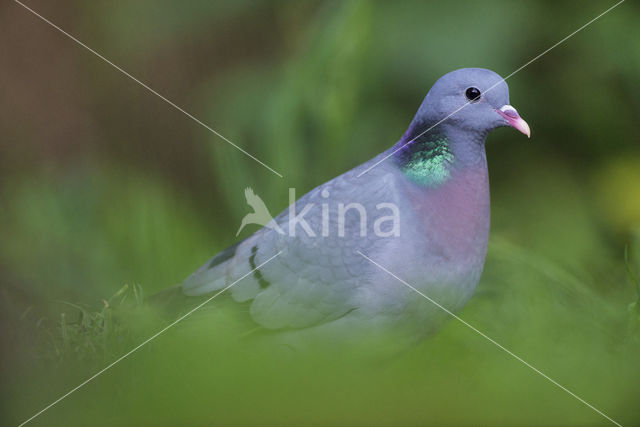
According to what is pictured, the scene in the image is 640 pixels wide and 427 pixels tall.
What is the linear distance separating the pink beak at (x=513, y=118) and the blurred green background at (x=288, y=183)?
0.40ft

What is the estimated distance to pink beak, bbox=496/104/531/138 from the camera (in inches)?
29.3

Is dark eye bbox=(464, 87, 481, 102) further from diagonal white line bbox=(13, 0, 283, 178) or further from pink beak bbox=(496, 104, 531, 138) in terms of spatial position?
diagonal white line bbox=(13, 0, 283, 178)

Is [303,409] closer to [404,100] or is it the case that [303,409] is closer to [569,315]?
[569,315]

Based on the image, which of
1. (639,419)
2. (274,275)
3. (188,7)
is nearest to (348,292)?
(274,275)

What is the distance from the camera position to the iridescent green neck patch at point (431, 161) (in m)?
0.77

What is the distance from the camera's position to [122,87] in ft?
2.94

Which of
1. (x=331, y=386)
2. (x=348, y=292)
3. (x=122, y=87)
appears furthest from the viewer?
(x=122, y=87)

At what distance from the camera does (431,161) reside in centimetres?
77

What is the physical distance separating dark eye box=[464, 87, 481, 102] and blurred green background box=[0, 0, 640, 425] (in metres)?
0.12

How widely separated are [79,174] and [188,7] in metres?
0.27

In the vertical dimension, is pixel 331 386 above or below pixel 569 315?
below

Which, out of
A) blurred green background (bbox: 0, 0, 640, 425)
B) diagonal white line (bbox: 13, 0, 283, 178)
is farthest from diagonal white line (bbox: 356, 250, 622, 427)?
diagonal white line (bbox: 13, 0, 283, 178)

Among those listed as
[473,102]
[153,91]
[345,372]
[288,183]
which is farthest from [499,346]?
[153,91]

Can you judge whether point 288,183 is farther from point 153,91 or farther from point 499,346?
point 499,346
